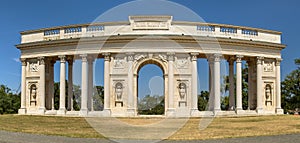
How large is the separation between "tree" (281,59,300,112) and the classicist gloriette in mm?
20658

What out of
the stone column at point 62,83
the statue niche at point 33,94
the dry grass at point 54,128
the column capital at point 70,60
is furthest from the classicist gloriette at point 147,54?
the dry grass at point 54,128

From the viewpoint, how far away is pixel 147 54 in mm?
46344

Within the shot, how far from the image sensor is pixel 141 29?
152 ft

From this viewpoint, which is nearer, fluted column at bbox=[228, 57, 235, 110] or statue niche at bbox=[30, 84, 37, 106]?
statue niche at bbox=[30, 84, 37, 106]

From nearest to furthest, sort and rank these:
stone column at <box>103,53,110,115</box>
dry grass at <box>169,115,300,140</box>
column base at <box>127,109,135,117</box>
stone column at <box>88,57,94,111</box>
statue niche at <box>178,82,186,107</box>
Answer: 1. dry grass at <box>169,115,300,140</box>
2. column base at <box>127,109,135,117</box>
3. stone column at <box>103,53,110,115</box>
4. statue niche at <box>178,82,186,107</box>
5. stone column at <box>88,57,94,111</box>

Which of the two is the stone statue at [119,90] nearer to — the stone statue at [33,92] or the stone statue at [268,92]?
the stone statue at [33,92]

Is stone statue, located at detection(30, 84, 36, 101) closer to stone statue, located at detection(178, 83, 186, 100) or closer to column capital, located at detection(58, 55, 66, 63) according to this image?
column capital, located at detection(58, 55, 66, 63)

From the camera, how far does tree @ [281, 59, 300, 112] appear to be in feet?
224

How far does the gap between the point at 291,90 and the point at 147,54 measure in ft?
120

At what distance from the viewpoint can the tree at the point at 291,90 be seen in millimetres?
68125

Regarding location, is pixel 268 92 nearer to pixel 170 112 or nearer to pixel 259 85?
pixel 259 85

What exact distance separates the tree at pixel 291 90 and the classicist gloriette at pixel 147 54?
2066cm

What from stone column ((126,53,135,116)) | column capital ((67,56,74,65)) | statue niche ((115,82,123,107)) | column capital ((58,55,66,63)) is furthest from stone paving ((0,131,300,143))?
column capital ((67,56,74,65))

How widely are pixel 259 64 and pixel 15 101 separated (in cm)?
5291
